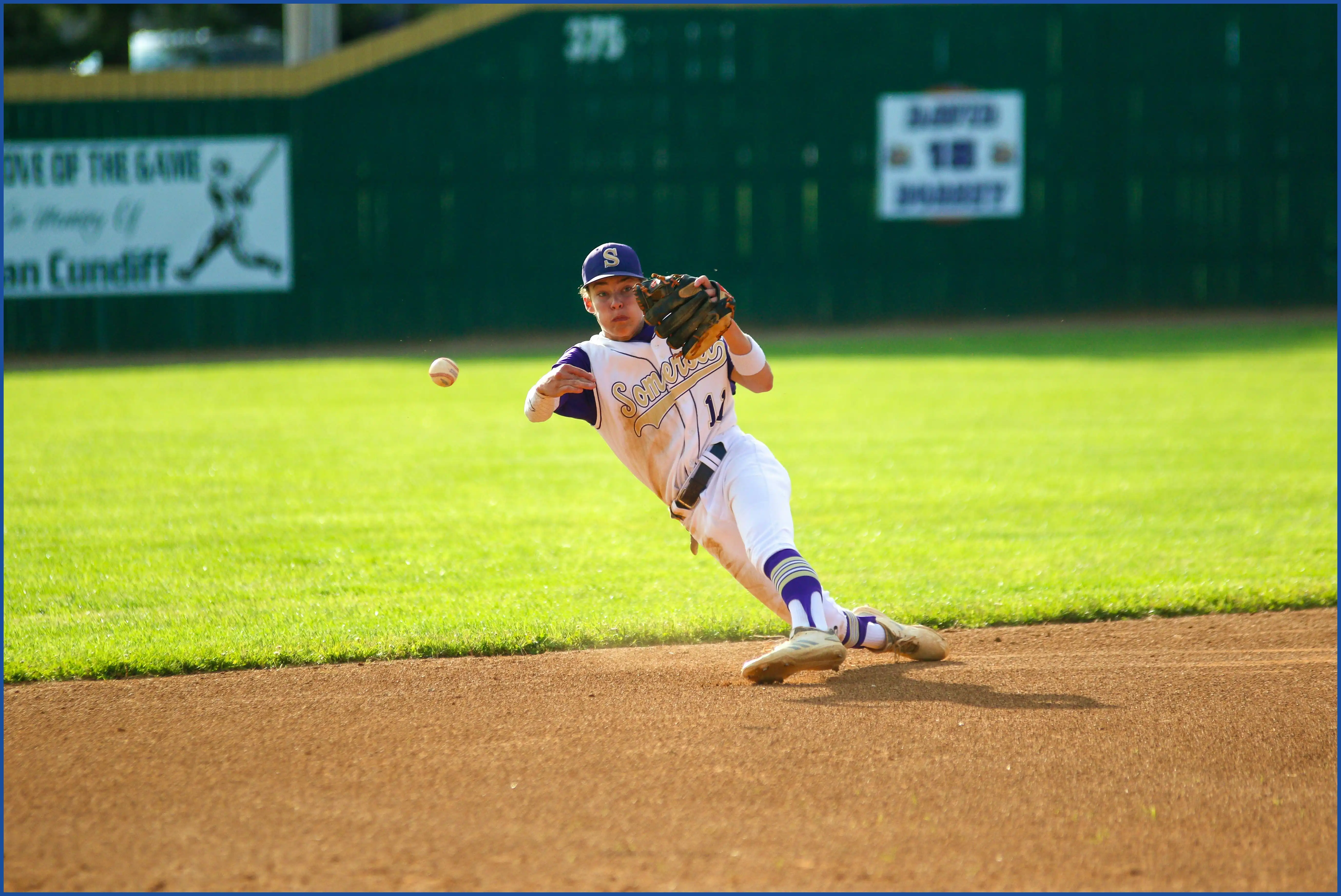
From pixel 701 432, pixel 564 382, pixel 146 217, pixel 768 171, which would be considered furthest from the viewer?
pixel 768 171

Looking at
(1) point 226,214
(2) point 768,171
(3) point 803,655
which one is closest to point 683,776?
(3) point 803,655

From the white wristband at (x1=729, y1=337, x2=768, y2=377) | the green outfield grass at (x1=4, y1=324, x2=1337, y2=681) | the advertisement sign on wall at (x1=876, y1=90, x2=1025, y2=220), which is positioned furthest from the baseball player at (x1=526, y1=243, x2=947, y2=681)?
the advertisement sign on wall at (x1=876, y1=90, x2=1025, y2=220)

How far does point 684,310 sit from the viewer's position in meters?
4.35

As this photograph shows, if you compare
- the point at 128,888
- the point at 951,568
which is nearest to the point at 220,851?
the point at 128,888

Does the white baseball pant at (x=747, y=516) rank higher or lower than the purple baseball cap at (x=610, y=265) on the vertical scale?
lower

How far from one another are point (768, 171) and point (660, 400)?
15.9 meters

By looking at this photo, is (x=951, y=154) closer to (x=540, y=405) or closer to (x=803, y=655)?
(x=540, y=405)

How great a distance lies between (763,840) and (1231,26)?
2075cm

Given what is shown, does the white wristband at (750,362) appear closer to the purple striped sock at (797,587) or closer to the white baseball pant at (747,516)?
the white baseball pant at (747,516)

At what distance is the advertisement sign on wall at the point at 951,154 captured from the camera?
20078 mm

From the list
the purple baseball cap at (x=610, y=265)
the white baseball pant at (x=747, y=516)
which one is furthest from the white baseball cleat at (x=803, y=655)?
the purple baseball cap at (x=610, y=265)

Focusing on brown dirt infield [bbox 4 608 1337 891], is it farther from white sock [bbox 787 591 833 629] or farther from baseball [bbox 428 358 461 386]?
baseball [bbox 428 358 461 386]

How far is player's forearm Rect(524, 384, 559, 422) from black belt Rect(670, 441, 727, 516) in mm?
585

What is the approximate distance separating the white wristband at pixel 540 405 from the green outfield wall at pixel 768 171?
15209 millimetres
